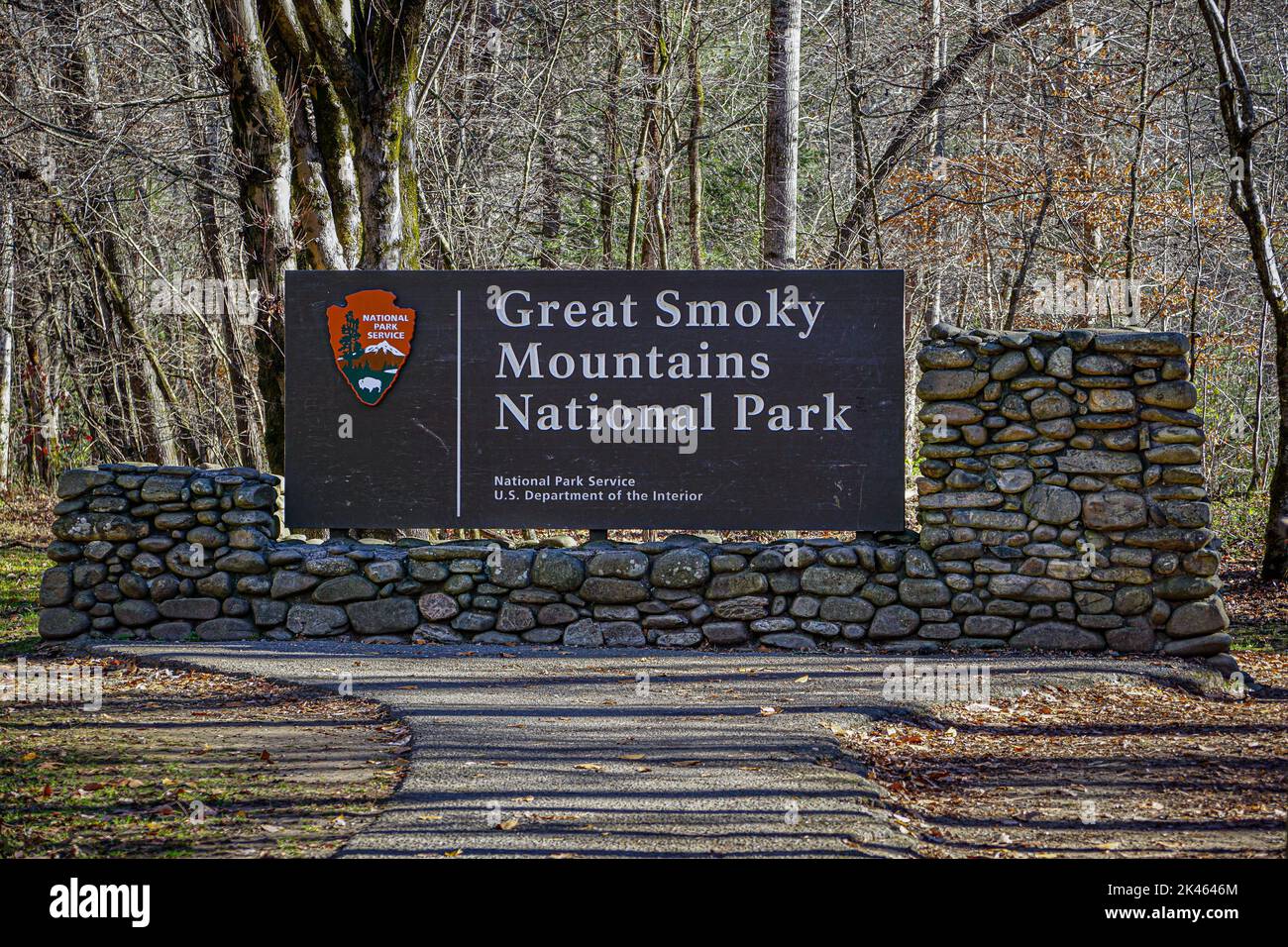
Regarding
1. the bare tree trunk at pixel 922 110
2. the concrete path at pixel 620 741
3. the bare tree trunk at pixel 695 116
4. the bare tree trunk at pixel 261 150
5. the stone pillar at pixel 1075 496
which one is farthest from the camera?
the bare tree trunk at pixel 695 116

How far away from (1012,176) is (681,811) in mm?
13020

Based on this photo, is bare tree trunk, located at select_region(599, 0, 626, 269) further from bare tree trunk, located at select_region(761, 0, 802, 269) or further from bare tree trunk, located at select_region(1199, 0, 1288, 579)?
bare tree trunk, located at select_region(1199, 0, 1288, 579)

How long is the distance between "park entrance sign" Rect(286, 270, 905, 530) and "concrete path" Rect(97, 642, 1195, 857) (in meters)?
1.18

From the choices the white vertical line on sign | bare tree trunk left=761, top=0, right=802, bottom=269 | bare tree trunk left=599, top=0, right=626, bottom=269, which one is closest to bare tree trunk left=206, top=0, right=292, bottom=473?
the white vertical line on sign

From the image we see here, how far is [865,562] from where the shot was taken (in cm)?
854

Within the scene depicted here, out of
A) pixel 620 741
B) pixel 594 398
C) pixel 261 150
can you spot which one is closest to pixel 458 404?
pixel 594 398

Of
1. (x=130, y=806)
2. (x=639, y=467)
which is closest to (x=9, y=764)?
(x=130, y=806)

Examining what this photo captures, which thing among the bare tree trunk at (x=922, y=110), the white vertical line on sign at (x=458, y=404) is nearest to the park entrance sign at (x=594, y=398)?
the white vertical line on sign at (x=458, y=404)

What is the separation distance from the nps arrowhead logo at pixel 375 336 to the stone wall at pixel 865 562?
3.73ft

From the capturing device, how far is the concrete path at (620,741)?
468 centimetres

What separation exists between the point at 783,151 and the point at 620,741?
9.57 m

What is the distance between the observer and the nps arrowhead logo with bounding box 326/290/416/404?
8.95 metres

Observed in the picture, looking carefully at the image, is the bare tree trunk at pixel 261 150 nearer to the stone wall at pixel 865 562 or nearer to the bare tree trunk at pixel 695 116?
the stone wall at pixel 865 562

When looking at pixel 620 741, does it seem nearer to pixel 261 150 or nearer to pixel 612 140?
pixel 261 150
